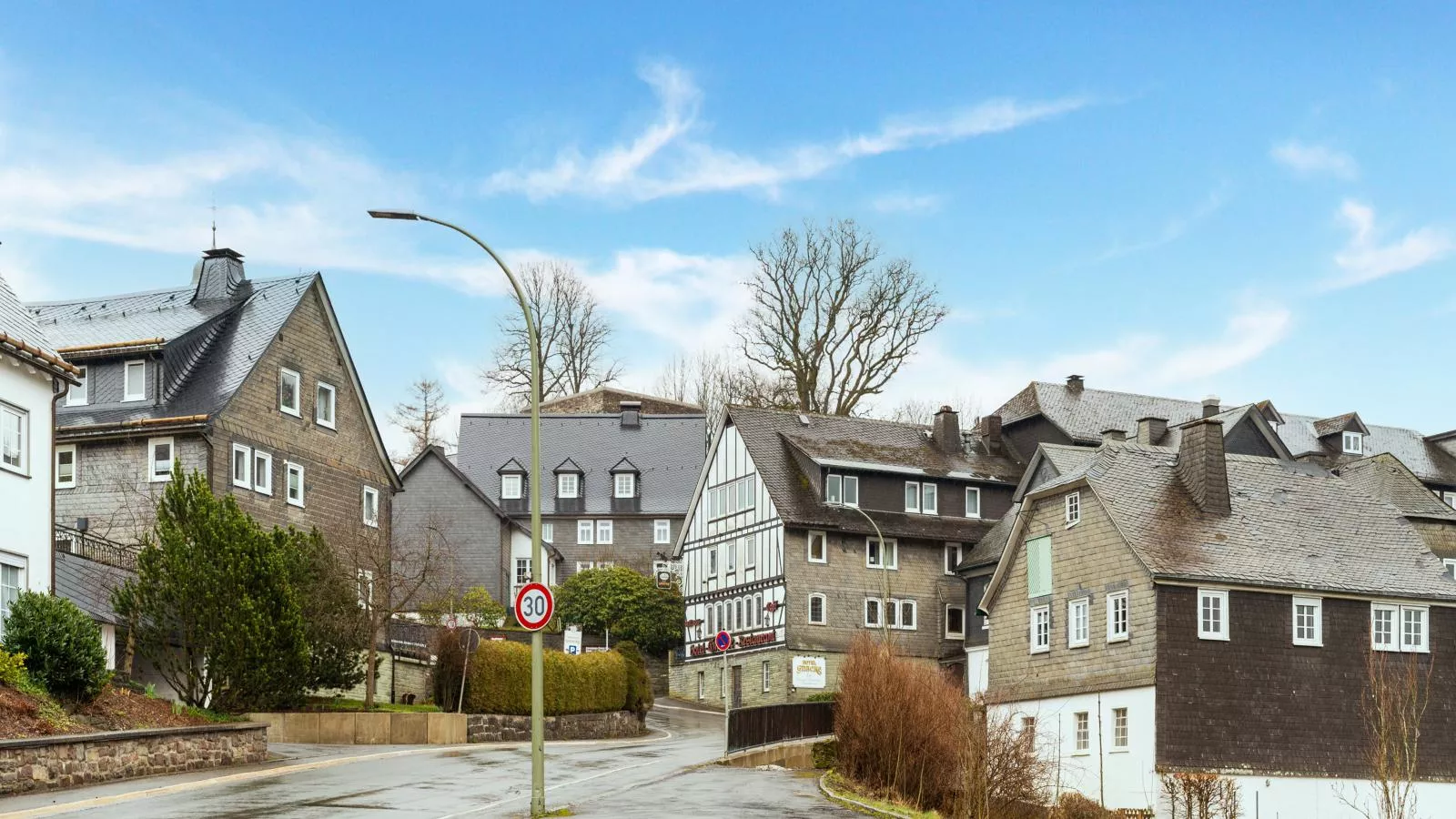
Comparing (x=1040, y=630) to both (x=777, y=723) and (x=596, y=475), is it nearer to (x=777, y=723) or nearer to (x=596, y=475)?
(x=777, y=723)

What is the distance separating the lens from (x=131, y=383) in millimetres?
46844

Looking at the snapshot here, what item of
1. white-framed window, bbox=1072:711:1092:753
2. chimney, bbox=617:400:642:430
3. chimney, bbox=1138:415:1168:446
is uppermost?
chimney, bbox=617:400:642:430

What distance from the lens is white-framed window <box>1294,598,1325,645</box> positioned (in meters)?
43.8

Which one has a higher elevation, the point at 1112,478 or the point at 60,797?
the point at 1112,478

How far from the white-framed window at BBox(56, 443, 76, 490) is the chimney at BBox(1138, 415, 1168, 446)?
110 feet

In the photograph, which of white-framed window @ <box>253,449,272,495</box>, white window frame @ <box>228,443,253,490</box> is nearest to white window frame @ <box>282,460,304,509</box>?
white-framed window @ <box>253,449,272,495</box>

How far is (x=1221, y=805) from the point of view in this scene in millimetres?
39375

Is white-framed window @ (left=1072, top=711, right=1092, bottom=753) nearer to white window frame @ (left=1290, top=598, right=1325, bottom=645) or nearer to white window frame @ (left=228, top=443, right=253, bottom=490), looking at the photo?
white window frame @ (left=1290, top=598, right=1325, bottom=645)

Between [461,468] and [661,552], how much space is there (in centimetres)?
1044

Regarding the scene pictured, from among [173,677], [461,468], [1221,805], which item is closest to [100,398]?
[173,677]

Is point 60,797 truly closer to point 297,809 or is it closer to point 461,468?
point 297,809

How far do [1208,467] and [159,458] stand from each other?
1082 inches

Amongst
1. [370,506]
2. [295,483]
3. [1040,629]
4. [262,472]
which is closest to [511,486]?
[370,506]

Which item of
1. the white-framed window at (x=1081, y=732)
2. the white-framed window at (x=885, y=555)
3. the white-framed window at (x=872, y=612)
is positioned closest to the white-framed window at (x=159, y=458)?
the white-framed window at (x=1081, y=732)
